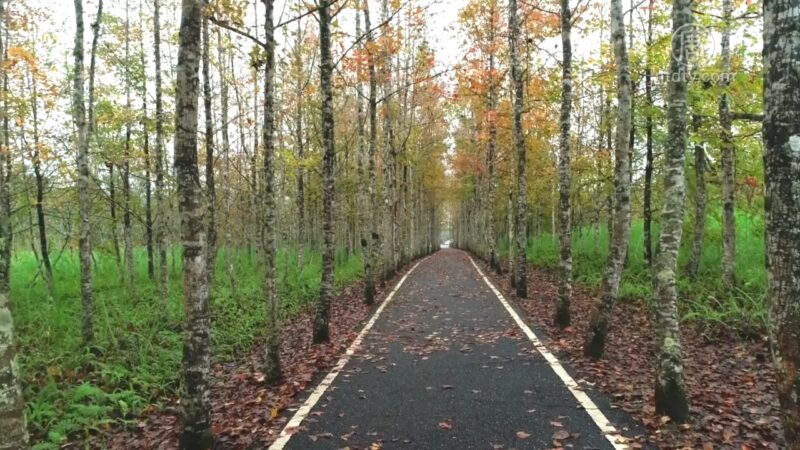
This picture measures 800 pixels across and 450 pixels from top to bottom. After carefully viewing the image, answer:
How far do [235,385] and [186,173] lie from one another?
428cm

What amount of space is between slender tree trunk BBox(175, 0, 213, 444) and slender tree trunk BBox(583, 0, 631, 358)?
617cm

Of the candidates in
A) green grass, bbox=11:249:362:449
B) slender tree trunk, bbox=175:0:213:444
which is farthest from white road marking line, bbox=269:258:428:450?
green grass, bbox=11:249:362:449

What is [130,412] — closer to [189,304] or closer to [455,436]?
[189,304]

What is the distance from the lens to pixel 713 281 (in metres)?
13.9

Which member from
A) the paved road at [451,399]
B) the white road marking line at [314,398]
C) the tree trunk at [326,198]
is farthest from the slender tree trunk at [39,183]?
the paved road at [451,399]

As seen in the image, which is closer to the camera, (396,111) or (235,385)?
(235,385)

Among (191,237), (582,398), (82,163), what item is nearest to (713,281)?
(582,398)

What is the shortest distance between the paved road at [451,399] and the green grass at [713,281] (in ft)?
13.6

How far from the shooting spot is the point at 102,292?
54.0 feet

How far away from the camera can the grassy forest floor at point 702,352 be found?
5.26 m

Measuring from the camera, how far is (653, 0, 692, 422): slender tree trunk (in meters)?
5.51

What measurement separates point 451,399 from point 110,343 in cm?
798

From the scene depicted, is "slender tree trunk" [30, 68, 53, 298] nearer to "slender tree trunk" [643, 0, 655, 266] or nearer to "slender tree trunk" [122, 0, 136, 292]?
"slender tree trunk" [122, 0, 136, 292]

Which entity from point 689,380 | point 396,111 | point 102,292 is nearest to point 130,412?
point 689,380
